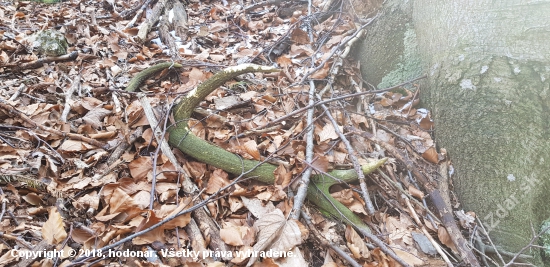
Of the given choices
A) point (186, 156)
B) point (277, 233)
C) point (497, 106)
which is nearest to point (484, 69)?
point (497, 106)

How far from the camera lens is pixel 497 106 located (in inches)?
77.5

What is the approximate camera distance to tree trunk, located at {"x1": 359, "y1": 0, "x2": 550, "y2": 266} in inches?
72.2

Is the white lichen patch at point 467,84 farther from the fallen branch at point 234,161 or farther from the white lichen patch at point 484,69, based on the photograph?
the fallen branch at point 234,161

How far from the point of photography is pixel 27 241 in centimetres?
156

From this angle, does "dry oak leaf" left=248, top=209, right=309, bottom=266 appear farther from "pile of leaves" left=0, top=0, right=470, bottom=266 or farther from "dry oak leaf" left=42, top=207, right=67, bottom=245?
"dry oak leaf" left=42, top=207, right=67, bottom=245

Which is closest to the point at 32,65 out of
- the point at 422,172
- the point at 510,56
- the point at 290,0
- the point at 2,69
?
the point at 2,69

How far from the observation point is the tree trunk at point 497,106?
1.83m

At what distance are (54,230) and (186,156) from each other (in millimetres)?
860

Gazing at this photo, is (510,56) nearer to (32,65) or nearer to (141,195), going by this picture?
(141,195)

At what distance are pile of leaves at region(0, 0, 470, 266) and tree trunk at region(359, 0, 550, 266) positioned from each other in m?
0.26

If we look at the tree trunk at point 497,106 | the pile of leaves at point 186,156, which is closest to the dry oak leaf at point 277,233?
the pile of leaves at point 186,156

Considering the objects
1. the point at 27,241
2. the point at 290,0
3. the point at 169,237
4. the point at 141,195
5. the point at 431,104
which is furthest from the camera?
the point at 290,0

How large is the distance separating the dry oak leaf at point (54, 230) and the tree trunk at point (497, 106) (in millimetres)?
2496

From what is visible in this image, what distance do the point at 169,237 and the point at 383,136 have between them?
1.79 meters
